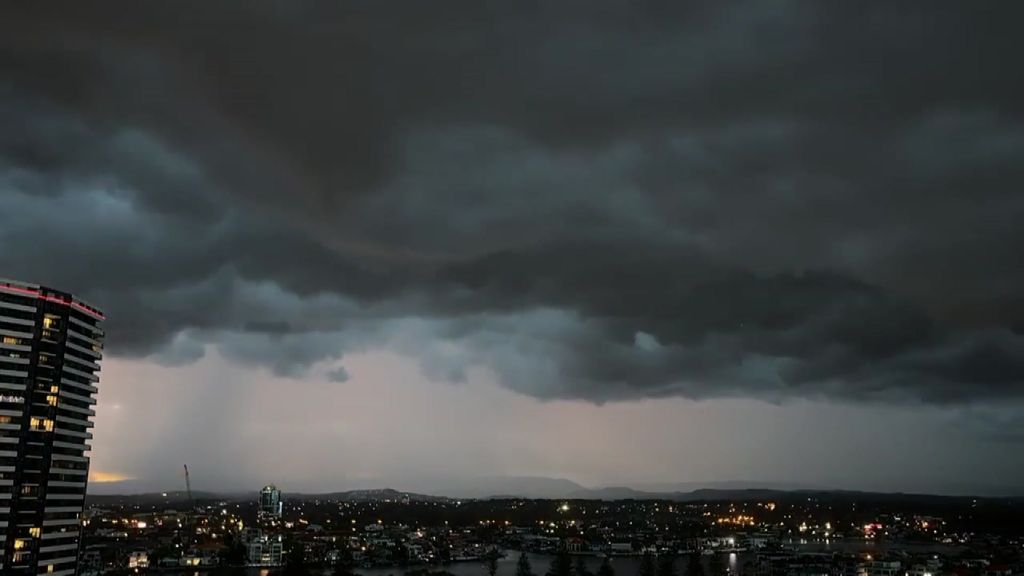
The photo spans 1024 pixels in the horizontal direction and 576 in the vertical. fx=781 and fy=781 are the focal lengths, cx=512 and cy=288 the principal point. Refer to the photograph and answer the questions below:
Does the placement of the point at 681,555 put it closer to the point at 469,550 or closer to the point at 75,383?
the point at 469,550

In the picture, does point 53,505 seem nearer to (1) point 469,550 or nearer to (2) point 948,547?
(1) point 469,550

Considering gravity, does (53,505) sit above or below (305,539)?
above

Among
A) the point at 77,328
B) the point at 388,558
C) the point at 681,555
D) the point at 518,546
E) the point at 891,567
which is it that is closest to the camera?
the point at 77,328

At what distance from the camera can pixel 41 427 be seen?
234ft

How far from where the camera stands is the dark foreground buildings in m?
68.4

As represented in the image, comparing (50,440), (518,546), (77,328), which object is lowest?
(518,546)

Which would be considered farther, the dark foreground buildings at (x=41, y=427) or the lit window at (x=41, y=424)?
the lit window at (x=41, y=424)

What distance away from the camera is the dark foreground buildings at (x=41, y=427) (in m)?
68.4

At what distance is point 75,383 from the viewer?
74938mm

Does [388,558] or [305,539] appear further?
[305,539]

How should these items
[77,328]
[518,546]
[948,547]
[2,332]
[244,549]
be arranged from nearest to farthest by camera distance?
[2,332] → [77,328] → [244,549] → [948,547] → [518,546]

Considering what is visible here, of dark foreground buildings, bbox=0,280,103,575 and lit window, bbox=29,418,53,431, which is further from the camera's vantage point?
lit window, bbox=29,418,53,431

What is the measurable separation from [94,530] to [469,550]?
9208 centimetres

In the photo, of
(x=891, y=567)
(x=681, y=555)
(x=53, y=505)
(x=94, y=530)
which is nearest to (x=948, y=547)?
(x=681, y=555)
